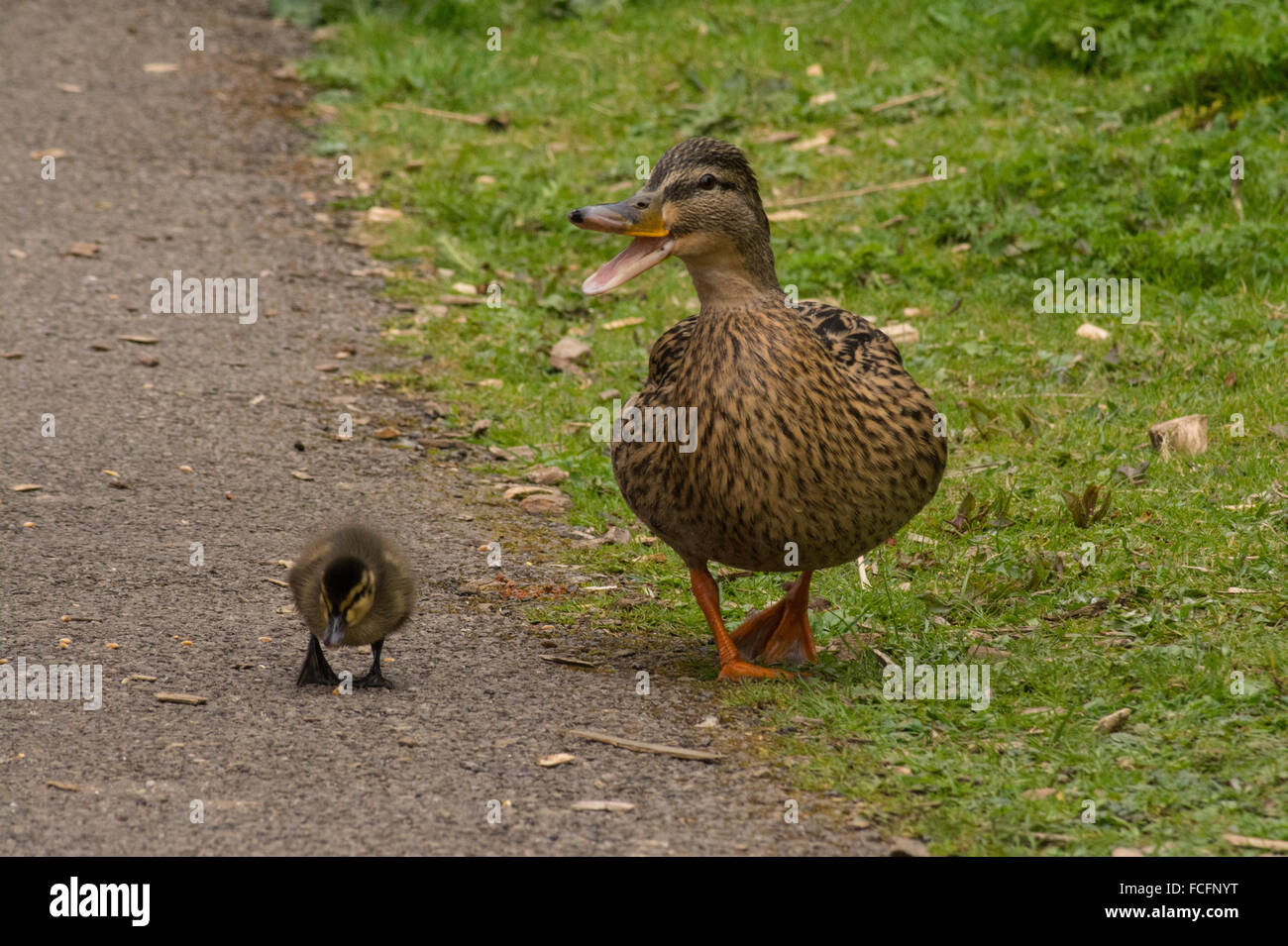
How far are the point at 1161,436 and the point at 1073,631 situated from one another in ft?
6.10

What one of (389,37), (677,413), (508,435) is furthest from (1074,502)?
(389,37)

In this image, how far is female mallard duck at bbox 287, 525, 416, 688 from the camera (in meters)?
5.14

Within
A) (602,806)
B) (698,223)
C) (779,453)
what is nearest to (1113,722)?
(779,453)

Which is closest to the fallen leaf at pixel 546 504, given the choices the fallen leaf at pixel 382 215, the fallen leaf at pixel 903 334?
the fallen leaf at pixel 903 334

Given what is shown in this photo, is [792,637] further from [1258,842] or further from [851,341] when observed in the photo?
[1258,842]

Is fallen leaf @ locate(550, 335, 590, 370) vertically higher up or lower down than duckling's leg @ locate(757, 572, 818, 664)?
higher up

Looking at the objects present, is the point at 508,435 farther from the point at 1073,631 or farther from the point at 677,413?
the point at 1073,631

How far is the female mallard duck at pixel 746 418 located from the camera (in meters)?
5.17

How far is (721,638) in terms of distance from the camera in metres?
5.54

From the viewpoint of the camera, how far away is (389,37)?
13281 millimetres

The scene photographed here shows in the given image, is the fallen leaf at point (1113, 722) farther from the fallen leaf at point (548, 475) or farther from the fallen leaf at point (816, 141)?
the fallen leaf at point (816, 141)

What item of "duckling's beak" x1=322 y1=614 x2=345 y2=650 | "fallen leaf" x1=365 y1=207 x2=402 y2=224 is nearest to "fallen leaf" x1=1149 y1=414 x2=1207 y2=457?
"duckling's beak" x1=322 y1=614 x2=345 y2=650

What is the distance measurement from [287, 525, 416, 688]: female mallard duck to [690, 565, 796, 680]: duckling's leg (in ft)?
3.42

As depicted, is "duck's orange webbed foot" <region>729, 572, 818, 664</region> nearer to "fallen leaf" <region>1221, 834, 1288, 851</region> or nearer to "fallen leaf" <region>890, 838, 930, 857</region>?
"fallen leaf" <region>890, 838, 930, 857</region>
